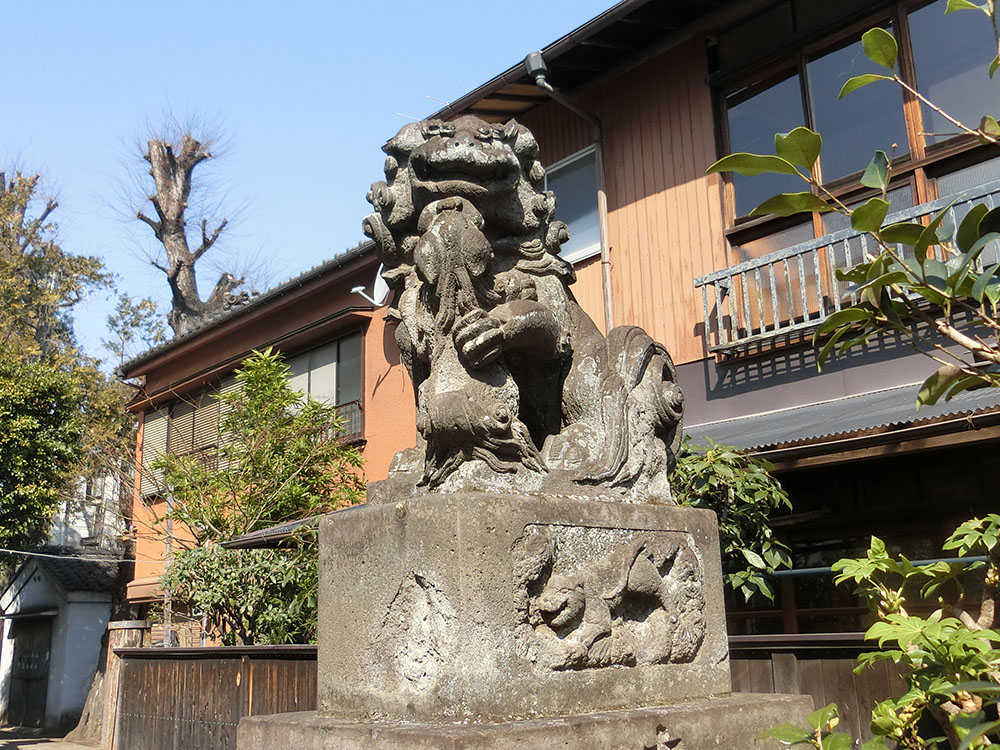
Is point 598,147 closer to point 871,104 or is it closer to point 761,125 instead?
point 761,125

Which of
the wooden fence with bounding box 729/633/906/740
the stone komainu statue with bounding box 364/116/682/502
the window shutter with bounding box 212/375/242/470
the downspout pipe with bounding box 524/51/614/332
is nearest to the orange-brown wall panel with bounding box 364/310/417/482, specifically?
the window shutter with bounding box 212/375/242/470

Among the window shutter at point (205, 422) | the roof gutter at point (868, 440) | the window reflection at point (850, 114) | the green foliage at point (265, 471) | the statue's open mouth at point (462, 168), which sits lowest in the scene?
the roof gutter at point (868, 440)

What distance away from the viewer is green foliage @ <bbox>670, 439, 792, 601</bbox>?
19.9 ft

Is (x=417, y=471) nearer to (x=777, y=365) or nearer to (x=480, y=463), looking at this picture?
(x=480, y=463)

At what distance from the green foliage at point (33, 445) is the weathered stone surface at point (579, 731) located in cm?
1345

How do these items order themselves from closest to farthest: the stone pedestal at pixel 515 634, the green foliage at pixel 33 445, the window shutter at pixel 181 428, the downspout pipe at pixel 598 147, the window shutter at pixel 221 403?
1. the stone pedestal at pixel 515 634
2. the downspout pipe at pixel 598 147
3. the green foliage at pixel 33 445
4. the window shutter at pixel 221 403
5. the window shutter at pixel 181 428

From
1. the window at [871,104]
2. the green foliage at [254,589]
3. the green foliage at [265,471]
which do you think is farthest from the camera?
the green foliage at [265,471]

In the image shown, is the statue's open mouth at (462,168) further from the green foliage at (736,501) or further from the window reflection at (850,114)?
the window reflection at (850,114)

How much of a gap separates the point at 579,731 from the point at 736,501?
3782mm

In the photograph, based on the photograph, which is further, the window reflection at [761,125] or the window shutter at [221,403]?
the window shutter at [221,403]

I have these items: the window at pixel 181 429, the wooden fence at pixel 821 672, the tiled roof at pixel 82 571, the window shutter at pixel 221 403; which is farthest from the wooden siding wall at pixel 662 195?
the tiled roof at pixel 82 571

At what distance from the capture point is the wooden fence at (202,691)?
19.6 feet

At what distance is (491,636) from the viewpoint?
2818mm

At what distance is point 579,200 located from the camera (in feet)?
39.4
